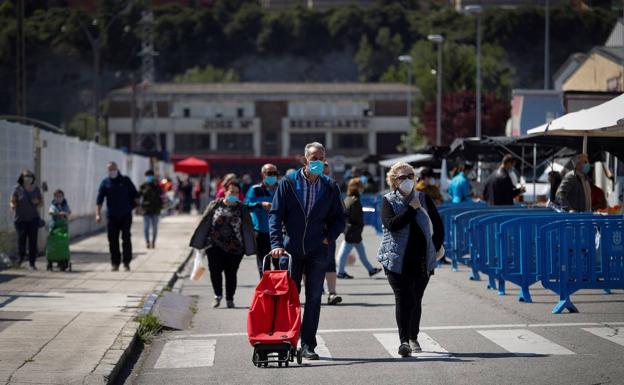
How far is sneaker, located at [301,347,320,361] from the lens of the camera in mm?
11852

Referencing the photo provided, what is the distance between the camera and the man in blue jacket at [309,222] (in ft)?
39.3

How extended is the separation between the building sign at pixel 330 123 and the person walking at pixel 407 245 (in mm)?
115058

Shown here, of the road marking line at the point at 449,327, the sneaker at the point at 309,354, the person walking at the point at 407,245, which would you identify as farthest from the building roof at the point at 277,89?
the sneaker at the point at 309,354

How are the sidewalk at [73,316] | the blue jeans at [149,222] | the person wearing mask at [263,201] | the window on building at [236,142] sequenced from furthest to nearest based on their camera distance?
the window on building at [236,142], the blue jeans at [149,222], the person wearing mask at [263,201], the sidewalk at [73,316]

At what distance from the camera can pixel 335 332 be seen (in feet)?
46.3

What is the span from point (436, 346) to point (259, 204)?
16.1 feet

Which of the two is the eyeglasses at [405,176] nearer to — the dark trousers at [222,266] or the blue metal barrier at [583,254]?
the blue metal barrier at [583,254]

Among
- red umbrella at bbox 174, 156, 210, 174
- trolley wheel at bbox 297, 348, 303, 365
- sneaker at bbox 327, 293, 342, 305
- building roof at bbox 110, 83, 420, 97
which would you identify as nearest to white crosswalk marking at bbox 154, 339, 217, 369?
trolley wheel at bbox 297, 348, 303, 365

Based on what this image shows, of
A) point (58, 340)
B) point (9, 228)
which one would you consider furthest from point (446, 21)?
point (58, 340)

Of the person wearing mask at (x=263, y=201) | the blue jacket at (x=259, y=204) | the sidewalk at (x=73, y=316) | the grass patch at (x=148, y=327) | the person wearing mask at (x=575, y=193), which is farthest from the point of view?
the person wearing mask at (x=575, y=193)

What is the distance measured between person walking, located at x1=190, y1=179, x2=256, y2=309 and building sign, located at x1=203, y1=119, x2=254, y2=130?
11175 centimetres

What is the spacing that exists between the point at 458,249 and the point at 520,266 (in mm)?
5736

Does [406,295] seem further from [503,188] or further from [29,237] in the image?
[503,188]

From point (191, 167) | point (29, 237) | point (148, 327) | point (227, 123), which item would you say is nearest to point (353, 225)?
point (29, 237)
